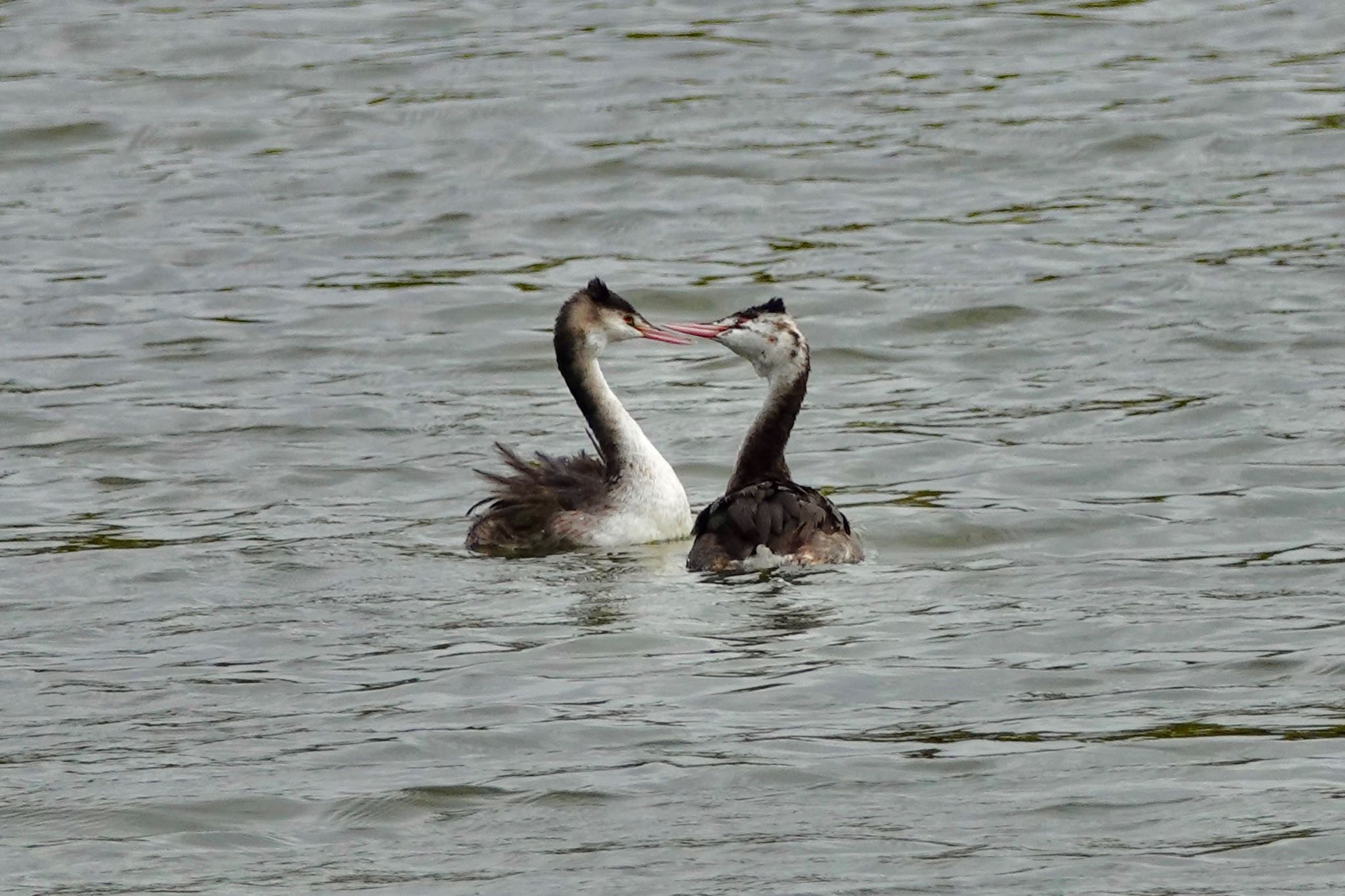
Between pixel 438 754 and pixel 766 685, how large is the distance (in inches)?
50.3

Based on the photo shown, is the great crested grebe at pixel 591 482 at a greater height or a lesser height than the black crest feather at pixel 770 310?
lesser

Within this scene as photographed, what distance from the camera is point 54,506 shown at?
505 inches

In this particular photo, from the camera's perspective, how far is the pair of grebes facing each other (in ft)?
38.2

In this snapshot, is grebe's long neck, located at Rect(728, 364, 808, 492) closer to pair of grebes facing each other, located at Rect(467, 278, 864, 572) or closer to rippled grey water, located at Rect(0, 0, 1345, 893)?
pair of grebes facing each other, located at Rect(467, 278, 864, 572)

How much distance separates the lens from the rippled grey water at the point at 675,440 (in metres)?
7.84

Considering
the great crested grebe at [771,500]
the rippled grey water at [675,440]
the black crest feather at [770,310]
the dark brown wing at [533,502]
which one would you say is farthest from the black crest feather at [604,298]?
the rippled grey water at [675,440]

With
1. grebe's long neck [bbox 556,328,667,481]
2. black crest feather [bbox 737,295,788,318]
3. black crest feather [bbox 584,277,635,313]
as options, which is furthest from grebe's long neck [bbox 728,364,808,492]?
black crest feather [bbox 584,277,635,313]

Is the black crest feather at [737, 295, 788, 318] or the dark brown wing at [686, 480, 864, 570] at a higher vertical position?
the black crest feather at [737, 295, 788, 318]

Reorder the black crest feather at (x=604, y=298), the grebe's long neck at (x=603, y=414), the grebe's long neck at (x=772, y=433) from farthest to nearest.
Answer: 1. the black crest feather at (x=604, y=298)
2. the grebe's long neck at (x=603, y=414)
3. the grebe's long neck at (x=772, y=433)

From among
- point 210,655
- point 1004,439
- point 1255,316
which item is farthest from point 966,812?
point 1255,316

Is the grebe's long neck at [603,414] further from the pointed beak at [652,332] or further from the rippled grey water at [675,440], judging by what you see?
the rippled grey water at [675,440]

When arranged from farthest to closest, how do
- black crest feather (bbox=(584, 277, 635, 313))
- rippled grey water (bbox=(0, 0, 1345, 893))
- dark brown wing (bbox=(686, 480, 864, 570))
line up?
black crest feather (bbox=(584, 277, 635, 313)) → dark brown wing (bbox=(686, 480, 864, 570)) → rippled grey water (bbox=(0, 0, 1345, 893))

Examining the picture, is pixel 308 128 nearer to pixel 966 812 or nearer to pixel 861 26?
pixel 861 26

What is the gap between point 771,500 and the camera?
11.0 meters
